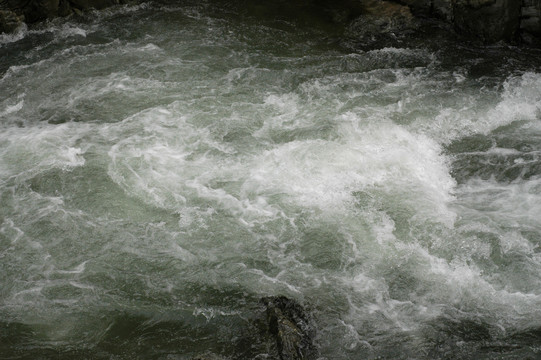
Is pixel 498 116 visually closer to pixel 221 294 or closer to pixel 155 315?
pixel 221 294

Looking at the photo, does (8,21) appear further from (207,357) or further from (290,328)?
(290,328)

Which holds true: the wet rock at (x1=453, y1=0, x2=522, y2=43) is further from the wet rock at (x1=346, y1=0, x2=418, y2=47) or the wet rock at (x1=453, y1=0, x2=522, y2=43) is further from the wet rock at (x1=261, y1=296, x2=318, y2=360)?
the wet rock at (x1=261, y1=296, x2=318, y2=360)

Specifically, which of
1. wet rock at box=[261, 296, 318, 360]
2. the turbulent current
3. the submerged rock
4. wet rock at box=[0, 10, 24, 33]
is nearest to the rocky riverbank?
wet rock at box=[0, 10, 24, 33]

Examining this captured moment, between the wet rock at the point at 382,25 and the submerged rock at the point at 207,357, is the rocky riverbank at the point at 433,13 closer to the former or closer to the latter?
the wet rock at the point at 382,25

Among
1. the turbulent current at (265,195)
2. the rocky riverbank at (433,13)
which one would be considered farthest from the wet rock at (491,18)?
the turbulent current at (265,195)

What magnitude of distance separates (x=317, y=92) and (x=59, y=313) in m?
4.61

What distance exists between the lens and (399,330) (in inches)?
180

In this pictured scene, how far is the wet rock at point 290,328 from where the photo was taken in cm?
432

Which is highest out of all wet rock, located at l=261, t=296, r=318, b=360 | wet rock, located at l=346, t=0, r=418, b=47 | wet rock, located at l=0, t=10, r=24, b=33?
wet rock, located at l=0, t=10, r=24, b=33

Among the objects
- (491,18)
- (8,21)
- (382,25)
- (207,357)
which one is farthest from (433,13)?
(8,21)

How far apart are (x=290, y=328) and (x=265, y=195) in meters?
1.88

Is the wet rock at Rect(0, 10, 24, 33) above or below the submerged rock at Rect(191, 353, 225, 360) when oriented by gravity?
above

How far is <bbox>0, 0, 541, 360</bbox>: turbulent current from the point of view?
183 inches

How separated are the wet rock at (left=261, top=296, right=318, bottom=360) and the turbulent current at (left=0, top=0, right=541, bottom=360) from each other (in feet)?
0.32
